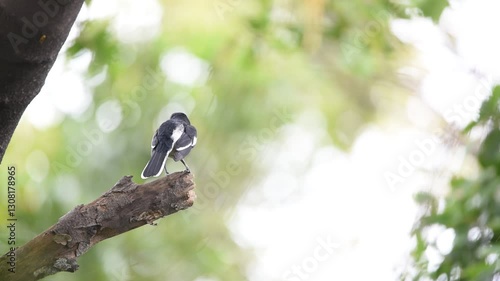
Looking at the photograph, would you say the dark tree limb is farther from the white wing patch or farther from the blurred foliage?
the blurred foliage

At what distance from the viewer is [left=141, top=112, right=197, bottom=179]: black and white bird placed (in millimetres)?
3166

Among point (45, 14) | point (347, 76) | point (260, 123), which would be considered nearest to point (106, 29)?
point (45, 14)

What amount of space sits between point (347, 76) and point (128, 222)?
261 inches

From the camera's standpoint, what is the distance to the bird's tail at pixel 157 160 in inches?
120

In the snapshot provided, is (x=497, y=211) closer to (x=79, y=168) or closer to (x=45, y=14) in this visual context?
(x=45, y=14)

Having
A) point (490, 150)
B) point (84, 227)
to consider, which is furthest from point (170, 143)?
point (490, 150)

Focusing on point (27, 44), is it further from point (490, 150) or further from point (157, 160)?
point (490, 150)

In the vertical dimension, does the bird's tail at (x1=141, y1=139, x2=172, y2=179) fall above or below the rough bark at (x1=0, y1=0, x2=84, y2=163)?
below

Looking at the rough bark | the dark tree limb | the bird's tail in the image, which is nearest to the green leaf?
the bird's tail

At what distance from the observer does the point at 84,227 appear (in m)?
2.62

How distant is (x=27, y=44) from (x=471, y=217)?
249 cm

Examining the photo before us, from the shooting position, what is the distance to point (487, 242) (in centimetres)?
362

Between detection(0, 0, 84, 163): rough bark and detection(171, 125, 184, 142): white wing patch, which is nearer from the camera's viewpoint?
detection(0, 0, 84, 163): rough bark

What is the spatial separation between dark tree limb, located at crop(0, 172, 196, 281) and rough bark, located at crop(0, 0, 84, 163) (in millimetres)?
505
